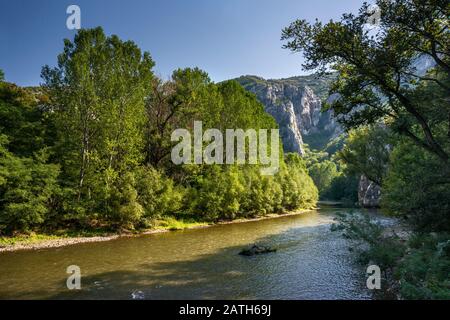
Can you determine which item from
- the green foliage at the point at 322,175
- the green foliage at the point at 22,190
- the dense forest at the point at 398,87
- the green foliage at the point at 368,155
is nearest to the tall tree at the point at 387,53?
the dense forest at the point at 398,87

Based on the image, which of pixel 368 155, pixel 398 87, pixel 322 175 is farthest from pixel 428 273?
pixel 322 175

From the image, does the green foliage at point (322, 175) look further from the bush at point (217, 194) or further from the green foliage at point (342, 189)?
the bush at point (217, 194)

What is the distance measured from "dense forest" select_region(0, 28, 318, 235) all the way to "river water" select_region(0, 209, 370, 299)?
566 cm

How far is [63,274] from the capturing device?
19031 millimetres

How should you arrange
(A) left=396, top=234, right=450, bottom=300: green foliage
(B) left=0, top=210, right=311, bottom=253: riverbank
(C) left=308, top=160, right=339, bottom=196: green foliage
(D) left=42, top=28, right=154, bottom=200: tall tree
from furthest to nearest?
1. (C) left=308, top=160, right=339, bottom=196: green foliage
2. (D) left=42, top=28, right=154, bottom=200: tall tree
3. (B) left=0, top=210, right=311, bottom=253: riverbank
4. (A) left=396, top=234, right=450, bottom=300: green foliage

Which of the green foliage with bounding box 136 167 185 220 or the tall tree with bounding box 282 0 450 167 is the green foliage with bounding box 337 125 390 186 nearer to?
the green foliage with bounding box 136 167 185 220

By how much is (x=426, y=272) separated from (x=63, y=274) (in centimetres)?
1814

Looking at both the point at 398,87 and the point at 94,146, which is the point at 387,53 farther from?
the point at 94,146

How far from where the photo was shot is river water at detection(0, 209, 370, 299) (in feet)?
51.8
